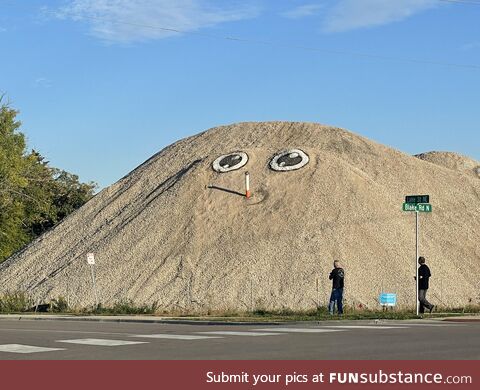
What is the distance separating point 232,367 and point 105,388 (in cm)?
218

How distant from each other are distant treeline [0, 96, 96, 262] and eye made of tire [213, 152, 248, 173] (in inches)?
539

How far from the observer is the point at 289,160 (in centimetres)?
4756

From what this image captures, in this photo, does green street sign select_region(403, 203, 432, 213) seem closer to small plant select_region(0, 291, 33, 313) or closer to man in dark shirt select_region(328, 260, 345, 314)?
man in dark shirt select_region(328, 260, 345, 314)

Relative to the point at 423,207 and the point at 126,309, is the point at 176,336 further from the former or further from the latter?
the point at 126,309

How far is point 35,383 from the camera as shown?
40.8 ft

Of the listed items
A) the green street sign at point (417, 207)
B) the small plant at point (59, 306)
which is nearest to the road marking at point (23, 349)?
the green street sign at point (417, 207)

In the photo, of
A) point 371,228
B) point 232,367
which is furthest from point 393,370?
point 371,228

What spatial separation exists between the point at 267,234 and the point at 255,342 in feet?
78.6

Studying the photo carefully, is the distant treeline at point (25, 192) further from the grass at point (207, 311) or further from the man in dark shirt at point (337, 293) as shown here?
the man in dark shirt at point (337, 293)

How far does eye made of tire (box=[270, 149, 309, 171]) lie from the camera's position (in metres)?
46.9

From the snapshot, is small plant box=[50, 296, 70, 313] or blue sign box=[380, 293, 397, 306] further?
small plant box=[50, 296, 70, 313]

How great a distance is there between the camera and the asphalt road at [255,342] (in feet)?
50.5

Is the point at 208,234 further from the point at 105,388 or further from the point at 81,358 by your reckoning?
the point at 105,388

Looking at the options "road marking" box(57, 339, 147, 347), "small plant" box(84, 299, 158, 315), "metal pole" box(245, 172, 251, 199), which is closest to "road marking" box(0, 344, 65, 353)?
"road marking" box(57, 339, 147, 347)
